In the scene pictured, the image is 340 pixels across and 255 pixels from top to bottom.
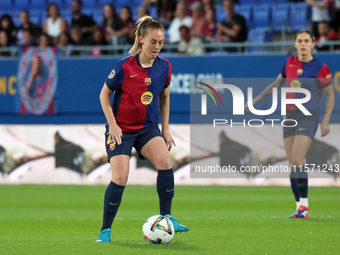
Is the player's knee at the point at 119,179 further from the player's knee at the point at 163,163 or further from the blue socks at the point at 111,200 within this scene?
the player's knee at the point at 163,163

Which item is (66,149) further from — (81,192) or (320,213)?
(320,213)

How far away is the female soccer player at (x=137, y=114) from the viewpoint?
578cm

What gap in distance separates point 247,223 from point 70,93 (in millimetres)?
8484

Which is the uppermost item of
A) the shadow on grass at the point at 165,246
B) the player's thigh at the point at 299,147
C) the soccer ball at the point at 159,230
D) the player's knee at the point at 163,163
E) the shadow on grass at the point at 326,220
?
the player's knee at the point at 163,163

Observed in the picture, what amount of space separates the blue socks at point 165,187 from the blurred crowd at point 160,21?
8.83 m

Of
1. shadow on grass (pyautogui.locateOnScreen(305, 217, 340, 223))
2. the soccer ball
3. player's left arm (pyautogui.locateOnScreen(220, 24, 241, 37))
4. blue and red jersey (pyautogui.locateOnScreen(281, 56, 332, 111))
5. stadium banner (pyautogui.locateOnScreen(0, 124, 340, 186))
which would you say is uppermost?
player's left arm (pyautogui.locateOnScreen(220, 24, 241, 37))

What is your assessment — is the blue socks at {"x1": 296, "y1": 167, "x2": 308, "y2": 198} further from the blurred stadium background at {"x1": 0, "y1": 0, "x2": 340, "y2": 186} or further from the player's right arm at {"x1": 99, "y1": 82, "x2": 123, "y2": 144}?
the blurred stadium background at {"x1": 0, "y1": 0, "x2": 340, "y2": 186}

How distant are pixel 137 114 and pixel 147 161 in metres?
8.10

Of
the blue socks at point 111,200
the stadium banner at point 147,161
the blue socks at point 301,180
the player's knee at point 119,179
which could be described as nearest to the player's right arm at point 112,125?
the player's knee at point 119,179

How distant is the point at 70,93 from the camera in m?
15.2

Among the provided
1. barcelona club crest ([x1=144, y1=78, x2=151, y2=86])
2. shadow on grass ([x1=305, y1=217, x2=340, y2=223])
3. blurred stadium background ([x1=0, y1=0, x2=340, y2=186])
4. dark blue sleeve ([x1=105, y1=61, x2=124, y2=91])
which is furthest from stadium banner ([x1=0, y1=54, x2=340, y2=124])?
dark blue sleeve ([x1=105, y1=61, x2=124, y2=91])

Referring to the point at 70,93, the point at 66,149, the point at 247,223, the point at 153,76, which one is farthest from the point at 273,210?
the point at 70,93

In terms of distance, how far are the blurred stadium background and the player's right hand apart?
8.06 m

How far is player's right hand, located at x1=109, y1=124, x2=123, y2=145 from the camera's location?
5.75m
